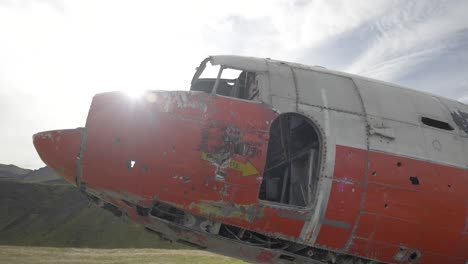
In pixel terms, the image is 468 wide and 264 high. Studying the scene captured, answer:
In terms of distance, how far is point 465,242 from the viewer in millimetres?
9141

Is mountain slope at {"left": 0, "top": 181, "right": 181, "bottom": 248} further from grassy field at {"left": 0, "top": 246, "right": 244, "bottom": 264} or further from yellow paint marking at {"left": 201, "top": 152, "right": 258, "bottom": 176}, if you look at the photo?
yellow paint marking at {"left": 201, "top": 152, "right": 258, "bottom": 176}

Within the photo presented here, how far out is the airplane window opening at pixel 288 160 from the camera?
32.1ft

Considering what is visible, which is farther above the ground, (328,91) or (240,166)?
(328,91)

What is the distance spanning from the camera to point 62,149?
24.5 ft

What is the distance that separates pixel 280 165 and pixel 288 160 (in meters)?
0.31

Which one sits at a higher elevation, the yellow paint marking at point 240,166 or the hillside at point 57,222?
the yellow paint marking at point 240,166

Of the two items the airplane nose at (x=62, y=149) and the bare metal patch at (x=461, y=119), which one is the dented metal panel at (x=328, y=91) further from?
the airplane nose at (x=62, y=149)

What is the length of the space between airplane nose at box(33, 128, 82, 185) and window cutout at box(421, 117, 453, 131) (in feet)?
29.4

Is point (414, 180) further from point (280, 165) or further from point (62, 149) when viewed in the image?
point (62, 149)

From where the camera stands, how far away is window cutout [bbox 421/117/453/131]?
9.88m

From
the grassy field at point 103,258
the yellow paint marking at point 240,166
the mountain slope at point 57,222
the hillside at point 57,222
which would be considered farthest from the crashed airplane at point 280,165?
the mountain slope at point 57,222

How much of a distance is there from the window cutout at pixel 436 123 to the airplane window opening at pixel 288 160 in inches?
120

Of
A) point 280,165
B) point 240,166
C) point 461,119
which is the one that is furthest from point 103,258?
point 461,119

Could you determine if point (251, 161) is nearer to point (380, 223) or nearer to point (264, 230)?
point (264, 230)
